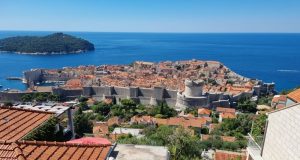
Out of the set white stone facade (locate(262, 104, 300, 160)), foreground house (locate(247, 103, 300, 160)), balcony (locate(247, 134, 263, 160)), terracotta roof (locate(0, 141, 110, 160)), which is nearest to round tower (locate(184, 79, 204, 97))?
balcony (locate(247, 134, 263, 160))

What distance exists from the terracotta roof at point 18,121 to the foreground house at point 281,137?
4.10m

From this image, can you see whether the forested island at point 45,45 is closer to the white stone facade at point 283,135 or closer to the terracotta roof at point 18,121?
the terracotta roof at point 18,121

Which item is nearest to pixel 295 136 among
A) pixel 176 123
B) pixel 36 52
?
pixel 176 123

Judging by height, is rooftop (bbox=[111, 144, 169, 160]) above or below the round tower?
above

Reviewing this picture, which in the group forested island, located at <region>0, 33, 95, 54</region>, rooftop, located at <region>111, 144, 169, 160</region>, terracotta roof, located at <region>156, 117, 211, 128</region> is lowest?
forested island, located at <region>0, 33, 95, 54</region>

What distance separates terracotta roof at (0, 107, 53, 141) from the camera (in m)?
4.26

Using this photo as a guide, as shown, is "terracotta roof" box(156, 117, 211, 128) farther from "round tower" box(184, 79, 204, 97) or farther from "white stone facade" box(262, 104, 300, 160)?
"white stone facade" box(262, 104, 300, 160)

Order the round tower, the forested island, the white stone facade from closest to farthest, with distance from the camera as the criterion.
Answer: the white stone facade
the round tower
the forested island

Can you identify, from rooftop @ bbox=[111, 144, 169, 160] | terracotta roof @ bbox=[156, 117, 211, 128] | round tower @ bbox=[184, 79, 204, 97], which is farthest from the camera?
round tower @ bbox=[184, 79, 204, 97]

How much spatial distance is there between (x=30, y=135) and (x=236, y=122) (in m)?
21.1

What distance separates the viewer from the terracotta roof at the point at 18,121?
168 inches

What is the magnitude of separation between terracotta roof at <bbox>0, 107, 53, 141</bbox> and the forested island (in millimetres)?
106420

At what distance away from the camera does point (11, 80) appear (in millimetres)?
59781

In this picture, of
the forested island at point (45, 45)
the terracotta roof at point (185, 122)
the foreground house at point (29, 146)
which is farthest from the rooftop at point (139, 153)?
the forested island at point (45, 45)
